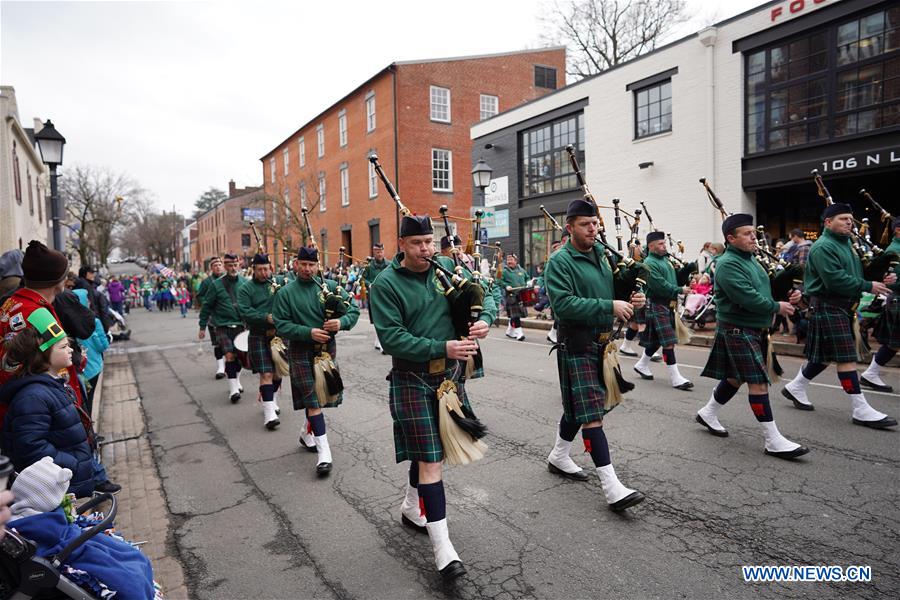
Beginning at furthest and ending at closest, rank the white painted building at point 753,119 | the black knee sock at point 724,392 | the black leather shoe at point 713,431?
the white painted building at point 753,119
the black leather shoe at point 713,431
the black knee sock at point 724,392

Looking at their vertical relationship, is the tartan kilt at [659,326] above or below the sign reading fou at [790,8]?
below

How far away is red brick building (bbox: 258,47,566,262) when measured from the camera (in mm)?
27797

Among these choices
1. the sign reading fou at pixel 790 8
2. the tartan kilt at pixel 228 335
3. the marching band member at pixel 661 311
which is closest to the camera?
the marching band member at pixel 661 311

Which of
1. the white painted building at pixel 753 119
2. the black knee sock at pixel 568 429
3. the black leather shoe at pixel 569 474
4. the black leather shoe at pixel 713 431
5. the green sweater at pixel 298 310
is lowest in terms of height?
the black leather shoe at pixel 569 474

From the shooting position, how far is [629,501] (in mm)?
3736

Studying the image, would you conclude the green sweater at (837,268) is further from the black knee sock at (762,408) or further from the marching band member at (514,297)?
the marching band member at (514,297)

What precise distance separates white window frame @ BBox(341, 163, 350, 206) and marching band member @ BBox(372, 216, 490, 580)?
1200 inches

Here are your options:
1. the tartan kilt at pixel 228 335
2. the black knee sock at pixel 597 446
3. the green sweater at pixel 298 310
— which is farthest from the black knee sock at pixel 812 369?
the tartan kilt at pixel 228 335

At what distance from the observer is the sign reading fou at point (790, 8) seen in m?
13.0

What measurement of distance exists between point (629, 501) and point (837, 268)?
3.62m

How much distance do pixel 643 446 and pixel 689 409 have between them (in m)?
1.50

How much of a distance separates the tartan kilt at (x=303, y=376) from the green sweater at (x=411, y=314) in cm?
199

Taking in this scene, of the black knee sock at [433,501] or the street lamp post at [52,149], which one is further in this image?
the street lamp post at [52,149]

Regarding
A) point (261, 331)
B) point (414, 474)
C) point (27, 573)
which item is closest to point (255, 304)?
point (261, 331)
